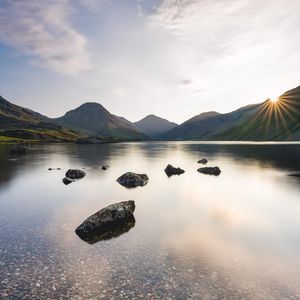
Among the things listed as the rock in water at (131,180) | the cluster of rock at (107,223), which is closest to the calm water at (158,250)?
the cluster of rock at (107,223)

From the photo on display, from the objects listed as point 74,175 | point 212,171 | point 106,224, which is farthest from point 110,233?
point 212,171

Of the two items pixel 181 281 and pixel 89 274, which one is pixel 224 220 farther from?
pixel 89 274

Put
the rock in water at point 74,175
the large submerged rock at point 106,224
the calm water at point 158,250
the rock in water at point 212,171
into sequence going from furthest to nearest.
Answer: the rock in water at point 212,171 < the rock in water at point 74,175 < the large submerged rock at point 106,224 < the calm water at point 158,250

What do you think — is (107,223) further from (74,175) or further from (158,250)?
(74,175)

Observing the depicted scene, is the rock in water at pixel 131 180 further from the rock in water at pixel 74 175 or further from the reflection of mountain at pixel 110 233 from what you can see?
Result: the reflection of mountain at pixel 110 233

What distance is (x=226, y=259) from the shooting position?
17562mm

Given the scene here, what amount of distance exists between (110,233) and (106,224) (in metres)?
1.01

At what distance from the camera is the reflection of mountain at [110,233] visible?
2094cm

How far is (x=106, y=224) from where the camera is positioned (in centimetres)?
2314

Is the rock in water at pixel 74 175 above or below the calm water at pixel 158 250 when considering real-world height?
below

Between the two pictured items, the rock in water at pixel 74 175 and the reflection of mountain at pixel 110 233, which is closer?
the reflection of mountain at pixel 110 233

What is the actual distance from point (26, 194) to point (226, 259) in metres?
30.0

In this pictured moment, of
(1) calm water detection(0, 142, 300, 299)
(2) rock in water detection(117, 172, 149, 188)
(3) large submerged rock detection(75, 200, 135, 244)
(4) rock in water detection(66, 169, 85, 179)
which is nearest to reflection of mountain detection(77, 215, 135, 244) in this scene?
(3) large submerged rock detection(75, 200, 135, 244)

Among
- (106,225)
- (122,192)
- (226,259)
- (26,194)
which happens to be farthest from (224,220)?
(26,194)
